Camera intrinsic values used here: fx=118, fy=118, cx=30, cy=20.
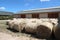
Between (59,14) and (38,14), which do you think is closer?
(59,14)

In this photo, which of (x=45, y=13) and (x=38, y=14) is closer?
(x=45, y=13)

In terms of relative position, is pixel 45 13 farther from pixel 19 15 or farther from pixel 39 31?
pixel 39 31

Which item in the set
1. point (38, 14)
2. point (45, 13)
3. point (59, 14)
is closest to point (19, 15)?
point (38, 14)

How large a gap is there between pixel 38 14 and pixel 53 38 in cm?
1585

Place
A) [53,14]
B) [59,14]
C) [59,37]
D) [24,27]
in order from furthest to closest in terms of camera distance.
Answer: [53,14], [59,14], [24,27], [59,37]

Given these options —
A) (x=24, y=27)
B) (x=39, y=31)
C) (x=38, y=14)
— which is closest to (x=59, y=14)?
(x=38, y=14)

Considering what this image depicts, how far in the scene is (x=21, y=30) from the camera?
1168 cm

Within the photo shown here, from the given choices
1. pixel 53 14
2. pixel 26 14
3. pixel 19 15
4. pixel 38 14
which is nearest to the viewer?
pixel 53 14

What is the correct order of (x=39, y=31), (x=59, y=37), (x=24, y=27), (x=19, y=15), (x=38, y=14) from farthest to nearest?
1. (x=19, y=15)
2. (x=38, y=14)
3. (x=24, y=27)
4. (x=39, y=31)
5. (x=59, y=37)

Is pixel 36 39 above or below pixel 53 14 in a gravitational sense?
below

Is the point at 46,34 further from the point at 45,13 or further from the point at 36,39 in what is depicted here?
the point at 45,13

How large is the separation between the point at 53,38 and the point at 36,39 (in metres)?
1.21

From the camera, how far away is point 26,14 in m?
27.3

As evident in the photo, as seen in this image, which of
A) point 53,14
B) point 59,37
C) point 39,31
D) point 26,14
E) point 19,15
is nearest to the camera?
point 59,37
